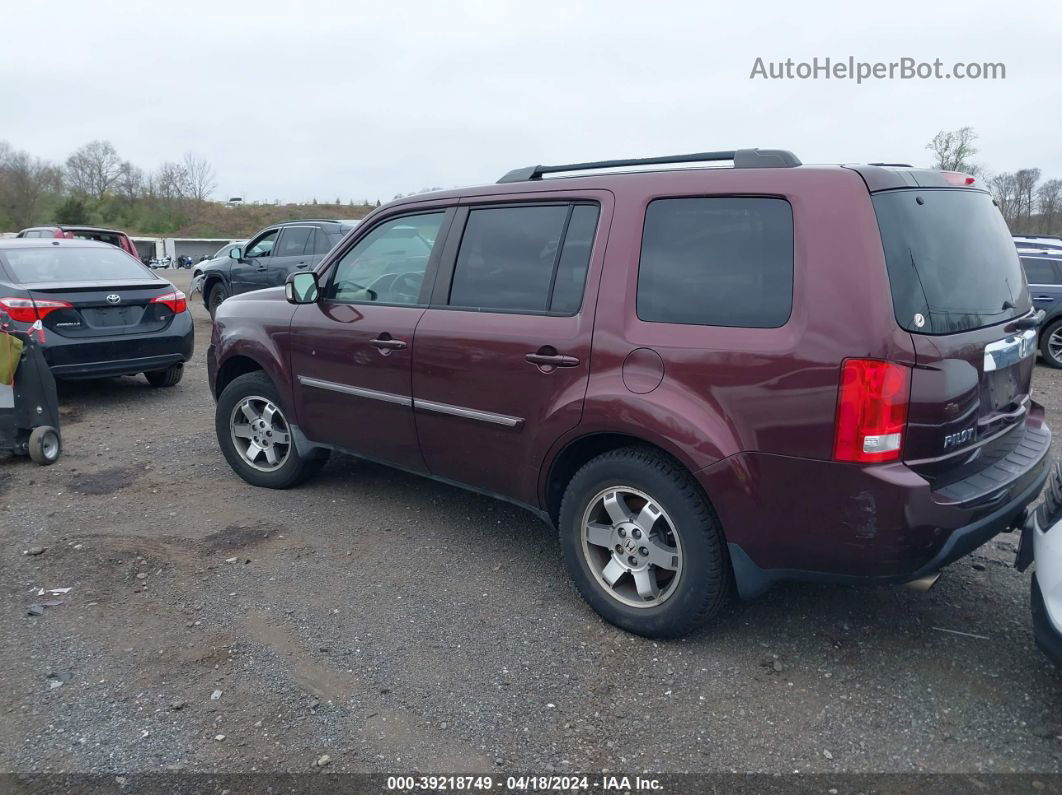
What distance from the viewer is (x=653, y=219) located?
11.2 ft

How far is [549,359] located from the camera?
11.8ft

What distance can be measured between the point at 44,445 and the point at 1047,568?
6107 mm

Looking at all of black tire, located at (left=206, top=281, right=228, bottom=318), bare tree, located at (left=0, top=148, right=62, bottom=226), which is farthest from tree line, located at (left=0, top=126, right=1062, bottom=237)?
black tire, located at (left=206, top=281, right=228, bottom=318)

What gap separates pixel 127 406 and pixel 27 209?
60.9 metres

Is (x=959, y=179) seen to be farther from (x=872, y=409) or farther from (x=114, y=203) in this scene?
(x=114, y=203)

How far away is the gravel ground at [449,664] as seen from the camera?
2.81 meters

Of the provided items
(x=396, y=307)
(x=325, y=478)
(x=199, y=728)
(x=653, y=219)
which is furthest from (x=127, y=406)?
(x=653, y=219)

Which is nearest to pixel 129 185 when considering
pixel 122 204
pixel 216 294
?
pixel 122 204

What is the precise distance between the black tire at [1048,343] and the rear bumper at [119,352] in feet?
35.1

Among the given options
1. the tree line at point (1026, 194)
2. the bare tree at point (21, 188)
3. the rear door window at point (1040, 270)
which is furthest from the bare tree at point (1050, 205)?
the bare tree at point (21, 188)

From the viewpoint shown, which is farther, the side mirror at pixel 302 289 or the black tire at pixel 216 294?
the black tire at pixel 216 294

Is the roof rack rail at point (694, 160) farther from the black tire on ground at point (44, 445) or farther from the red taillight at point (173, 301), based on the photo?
the red taillight at point (173, 301)

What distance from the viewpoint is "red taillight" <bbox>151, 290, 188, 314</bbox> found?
26.5 feet

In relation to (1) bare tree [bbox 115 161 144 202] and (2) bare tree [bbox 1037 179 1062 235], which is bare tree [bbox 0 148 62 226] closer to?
(1) bare tree [bbox 115 161 144 202]
